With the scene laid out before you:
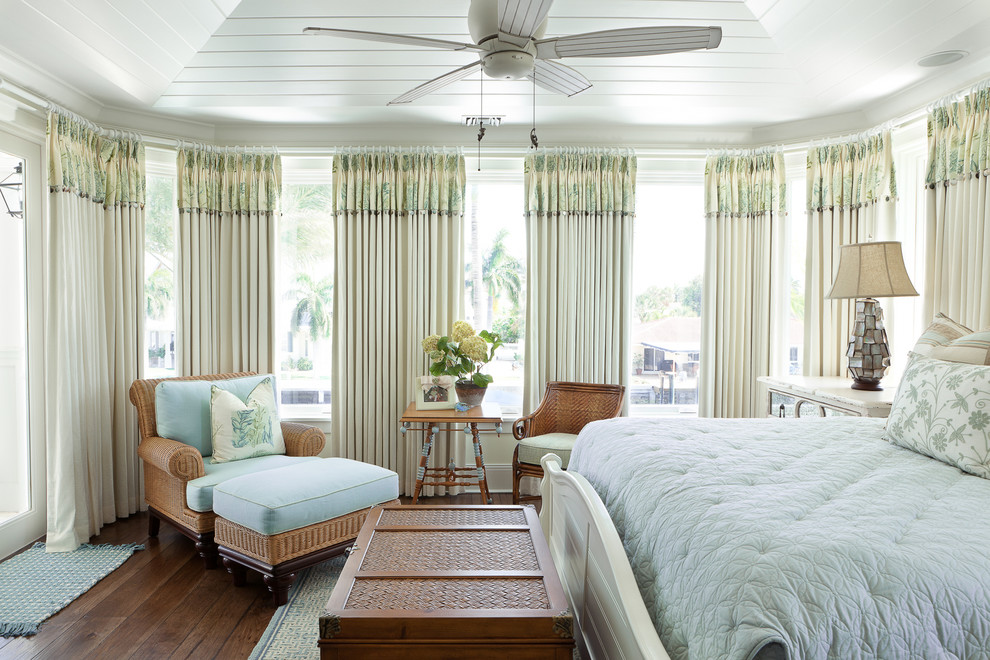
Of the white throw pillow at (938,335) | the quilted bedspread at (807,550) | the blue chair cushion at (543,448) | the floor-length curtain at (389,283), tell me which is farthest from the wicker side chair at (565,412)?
the quilted bedspread at (807,550)

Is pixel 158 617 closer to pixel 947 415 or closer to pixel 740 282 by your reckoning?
pixel 947 415

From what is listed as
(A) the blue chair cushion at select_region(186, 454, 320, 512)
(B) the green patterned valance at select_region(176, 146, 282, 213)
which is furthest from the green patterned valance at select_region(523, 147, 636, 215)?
(A) the blue chair cushion at select_region(186, 454, 320, 512)

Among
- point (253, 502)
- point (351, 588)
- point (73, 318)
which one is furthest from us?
point (73, 318)

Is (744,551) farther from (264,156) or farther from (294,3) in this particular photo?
(264,156)

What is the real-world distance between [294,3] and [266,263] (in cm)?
184

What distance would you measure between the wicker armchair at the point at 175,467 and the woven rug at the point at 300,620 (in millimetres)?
538

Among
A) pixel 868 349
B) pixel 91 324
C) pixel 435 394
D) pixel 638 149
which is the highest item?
pixel 638 149

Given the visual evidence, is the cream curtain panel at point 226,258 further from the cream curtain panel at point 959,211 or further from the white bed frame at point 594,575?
the cream curtain panel at point 959,211

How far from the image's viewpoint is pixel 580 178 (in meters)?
4.07

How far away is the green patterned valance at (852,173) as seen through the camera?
354 centimetres

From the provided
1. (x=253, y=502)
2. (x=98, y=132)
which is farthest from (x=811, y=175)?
(x=98, y=132)

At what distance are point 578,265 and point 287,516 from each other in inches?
97.8

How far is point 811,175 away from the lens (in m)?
3.81

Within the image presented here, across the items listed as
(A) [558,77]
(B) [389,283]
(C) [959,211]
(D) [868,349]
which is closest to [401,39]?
(A) [558,77]
